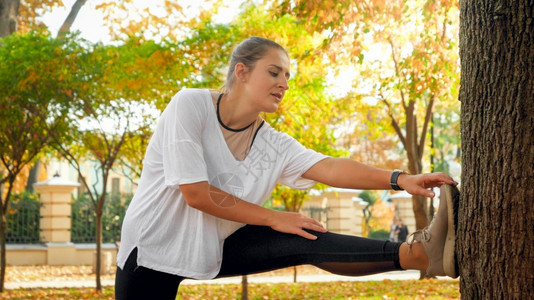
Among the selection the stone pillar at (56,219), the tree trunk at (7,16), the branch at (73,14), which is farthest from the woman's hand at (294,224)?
the branch at (73,14)

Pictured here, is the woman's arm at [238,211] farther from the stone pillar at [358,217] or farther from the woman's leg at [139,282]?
the stone pillar at [358,217]

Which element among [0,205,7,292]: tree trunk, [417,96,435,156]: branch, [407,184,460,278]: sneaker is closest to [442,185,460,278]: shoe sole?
[407,184,460,278]: sneaker

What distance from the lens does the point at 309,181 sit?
3.60 metres

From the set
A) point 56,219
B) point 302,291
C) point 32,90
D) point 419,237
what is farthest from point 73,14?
point 419,237

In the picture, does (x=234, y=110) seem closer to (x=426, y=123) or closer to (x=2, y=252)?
(x=2, y=252)

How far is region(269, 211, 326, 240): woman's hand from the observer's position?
3039 mm

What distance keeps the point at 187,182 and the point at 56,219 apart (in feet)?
58.7

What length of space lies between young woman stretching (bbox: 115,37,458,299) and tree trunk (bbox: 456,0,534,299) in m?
0.18

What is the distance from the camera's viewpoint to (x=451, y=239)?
2.86 m

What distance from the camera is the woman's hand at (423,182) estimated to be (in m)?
3.01

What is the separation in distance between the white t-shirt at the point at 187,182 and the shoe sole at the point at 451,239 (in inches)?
38.0

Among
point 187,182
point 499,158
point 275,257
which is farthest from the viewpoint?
point 275,257

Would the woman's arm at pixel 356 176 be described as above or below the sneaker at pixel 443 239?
above

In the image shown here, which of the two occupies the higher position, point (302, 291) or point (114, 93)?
point (114, 93)
